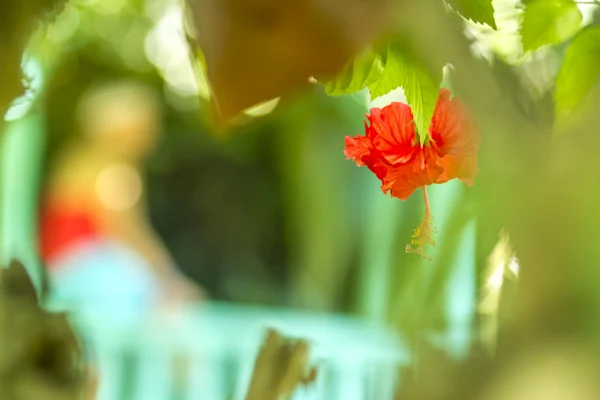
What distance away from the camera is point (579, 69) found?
32cm

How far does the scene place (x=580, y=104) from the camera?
12.0 inches

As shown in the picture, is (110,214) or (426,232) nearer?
(426,232)

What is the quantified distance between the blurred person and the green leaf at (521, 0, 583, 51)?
464 mm

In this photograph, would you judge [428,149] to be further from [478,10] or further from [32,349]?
[32,349]

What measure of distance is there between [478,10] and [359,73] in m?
0.07

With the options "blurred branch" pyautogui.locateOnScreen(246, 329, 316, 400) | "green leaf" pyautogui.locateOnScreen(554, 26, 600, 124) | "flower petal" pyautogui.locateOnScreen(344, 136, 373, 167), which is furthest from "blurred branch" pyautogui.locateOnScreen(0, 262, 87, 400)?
"green leaf" pyautogui.locateOnScreen(554, 26, 600, 124)

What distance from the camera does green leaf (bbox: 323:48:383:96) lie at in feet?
1.02

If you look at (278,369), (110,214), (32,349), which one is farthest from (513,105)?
(110,214)

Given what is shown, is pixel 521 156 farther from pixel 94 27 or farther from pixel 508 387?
pixel 94 27

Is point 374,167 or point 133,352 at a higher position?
point 374,167

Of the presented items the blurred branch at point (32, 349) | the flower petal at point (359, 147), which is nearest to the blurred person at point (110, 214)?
the blurred branch at point (32, 349)

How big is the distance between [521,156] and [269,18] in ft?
0.48

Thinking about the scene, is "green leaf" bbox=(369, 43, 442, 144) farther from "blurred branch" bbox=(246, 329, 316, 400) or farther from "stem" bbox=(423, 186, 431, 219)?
"blurred branch" bbox=(246, 329, 316, 400)

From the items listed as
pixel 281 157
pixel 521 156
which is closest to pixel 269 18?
pixel 521 156
